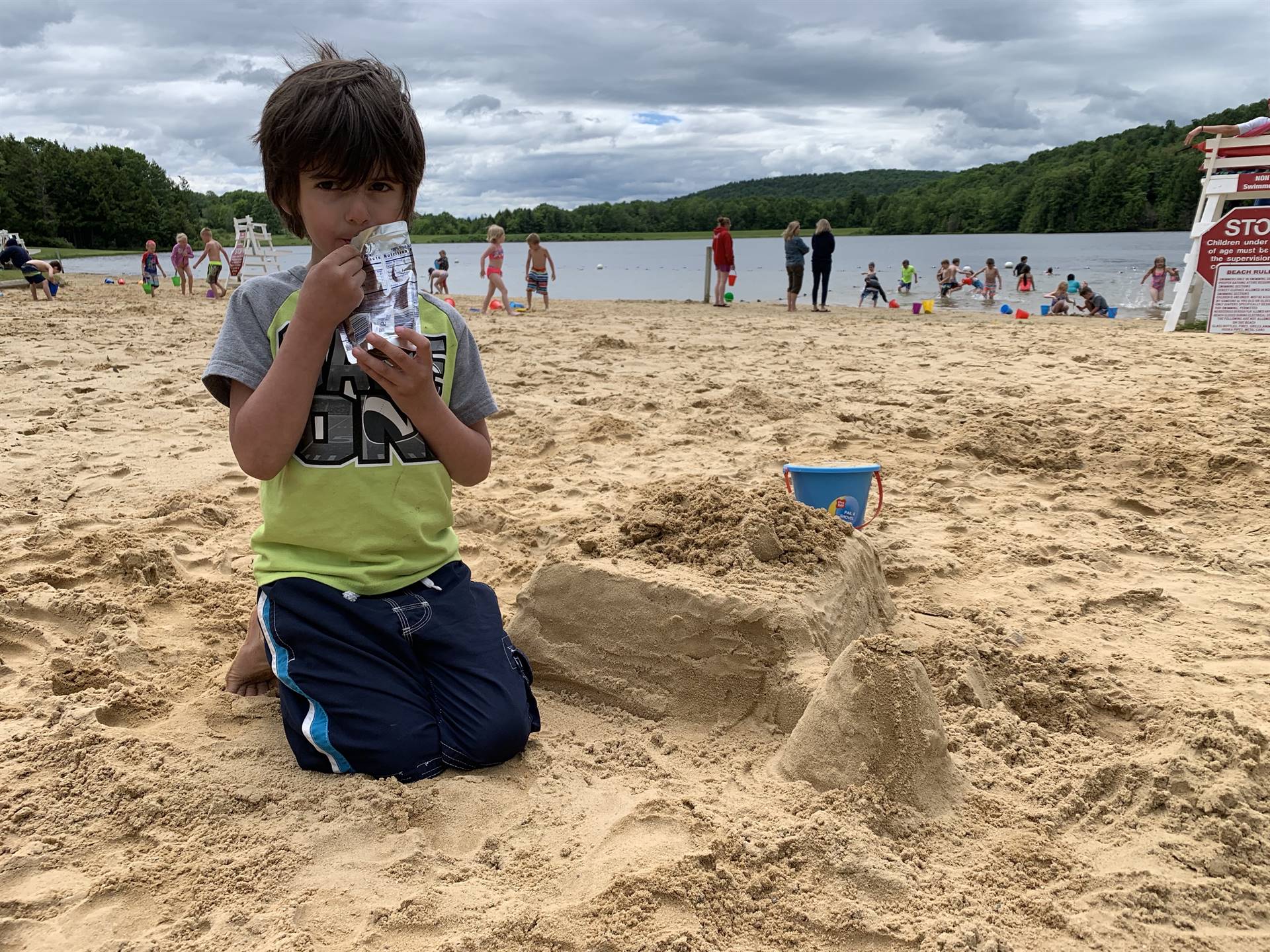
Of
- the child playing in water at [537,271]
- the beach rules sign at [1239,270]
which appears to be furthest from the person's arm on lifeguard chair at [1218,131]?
the child playing in water at [537,271]

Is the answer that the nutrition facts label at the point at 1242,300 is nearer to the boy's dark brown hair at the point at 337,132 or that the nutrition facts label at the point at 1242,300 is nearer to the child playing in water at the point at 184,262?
the boy's dark brown hair at the point at 337,132

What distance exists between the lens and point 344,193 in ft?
6.31

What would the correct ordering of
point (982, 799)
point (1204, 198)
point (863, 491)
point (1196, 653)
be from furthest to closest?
point (1204, 198) < point (863, 491) < point (1196, 653) < point (982, 799)

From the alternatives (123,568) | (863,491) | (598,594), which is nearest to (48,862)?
(598,594)

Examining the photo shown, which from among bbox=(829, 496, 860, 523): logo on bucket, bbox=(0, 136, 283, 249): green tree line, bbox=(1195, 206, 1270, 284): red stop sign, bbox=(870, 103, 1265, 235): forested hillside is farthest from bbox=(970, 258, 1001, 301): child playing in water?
bbox=(0, 136, 283, 249): green tree line

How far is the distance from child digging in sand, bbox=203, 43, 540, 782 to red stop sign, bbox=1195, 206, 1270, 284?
10133 millimetres

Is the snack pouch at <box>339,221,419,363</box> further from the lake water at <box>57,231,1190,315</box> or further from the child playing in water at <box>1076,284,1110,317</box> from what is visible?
the lake water at <box>57,231,1190,315</box>

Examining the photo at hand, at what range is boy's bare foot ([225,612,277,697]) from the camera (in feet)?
7.22

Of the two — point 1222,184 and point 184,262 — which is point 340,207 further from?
point 184,262

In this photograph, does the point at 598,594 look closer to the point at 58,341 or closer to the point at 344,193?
the point at 344,193

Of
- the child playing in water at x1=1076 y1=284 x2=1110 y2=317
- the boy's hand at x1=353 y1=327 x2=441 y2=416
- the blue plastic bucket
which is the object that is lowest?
the blue plastic bucket

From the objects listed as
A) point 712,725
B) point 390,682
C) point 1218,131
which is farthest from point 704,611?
point 1218,131

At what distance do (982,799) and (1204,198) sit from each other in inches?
422

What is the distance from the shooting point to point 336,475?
6.59 feet
